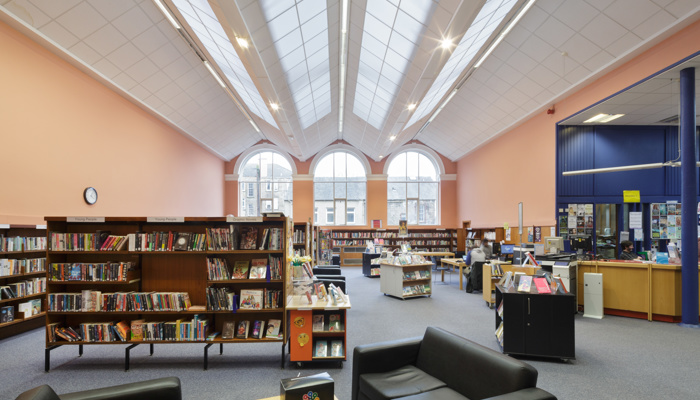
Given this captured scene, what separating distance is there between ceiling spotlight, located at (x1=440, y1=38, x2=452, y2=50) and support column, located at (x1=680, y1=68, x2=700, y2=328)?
12.8 ft

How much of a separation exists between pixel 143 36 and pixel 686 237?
10.5 metres

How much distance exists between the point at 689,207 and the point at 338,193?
1303 centimetres

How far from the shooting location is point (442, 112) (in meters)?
12.7

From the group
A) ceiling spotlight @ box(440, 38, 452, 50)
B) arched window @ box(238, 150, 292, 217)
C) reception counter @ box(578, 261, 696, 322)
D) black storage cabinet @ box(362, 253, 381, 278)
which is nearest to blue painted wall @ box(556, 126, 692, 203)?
reception counter @ box(578, 261, 696, 322)

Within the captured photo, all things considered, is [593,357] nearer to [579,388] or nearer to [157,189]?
[579,388]

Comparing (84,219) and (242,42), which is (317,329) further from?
(242,42)

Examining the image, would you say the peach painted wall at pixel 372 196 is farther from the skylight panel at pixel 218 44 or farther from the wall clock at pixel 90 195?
the wall clock at pixel 90 195

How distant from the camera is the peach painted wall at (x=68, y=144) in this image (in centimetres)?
573

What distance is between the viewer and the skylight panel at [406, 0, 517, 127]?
6277 mm

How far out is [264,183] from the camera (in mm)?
17297

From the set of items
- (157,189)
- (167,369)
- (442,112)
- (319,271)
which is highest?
(442,112)

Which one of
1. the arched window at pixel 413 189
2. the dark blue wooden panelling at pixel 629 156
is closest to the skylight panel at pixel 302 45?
the arched window at pixel 413 189

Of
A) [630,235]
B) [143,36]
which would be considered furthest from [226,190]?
[630,235]

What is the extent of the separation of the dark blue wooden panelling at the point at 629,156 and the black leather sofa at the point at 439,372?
8838 millimetres
